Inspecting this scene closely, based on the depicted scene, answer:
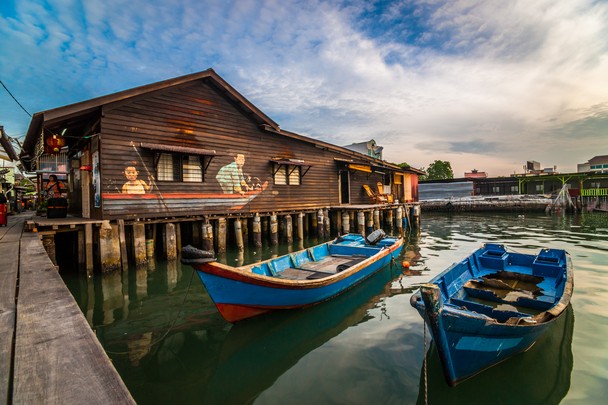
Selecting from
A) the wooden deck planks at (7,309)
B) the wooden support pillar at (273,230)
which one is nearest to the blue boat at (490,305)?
the wooden deck planks at (7,309)

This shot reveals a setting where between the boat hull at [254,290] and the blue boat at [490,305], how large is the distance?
2365 millimetres

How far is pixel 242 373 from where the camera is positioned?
4.63 metres

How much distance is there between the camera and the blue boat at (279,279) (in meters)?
5.26

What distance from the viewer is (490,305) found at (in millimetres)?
5910

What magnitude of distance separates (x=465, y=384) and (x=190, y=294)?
6322 millimetres

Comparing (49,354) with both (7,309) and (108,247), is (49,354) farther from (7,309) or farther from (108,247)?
(108,247)

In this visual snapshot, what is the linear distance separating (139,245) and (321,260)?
6.14m

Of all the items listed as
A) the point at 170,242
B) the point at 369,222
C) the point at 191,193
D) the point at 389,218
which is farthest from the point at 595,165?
the point at 170,242

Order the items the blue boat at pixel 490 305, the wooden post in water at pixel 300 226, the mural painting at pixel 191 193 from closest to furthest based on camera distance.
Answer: the blue boat at pixel 490 305
the mural painting at pixel 191 193
the wooden post in water at pixel 300 226

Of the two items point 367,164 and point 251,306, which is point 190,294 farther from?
point 367,164

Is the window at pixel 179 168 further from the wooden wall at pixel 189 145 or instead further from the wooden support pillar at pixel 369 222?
the wooden support pillar at pixel 369 222

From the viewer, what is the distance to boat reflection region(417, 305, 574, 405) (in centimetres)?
396

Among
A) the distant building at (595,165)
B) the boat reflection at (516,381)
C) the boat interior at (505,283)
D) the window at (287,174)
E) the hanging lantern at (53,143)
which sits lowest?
the boat reflection at (516,381)

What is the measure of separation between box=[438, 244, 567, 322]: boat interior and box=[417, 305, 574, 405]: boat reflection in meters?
0.63
